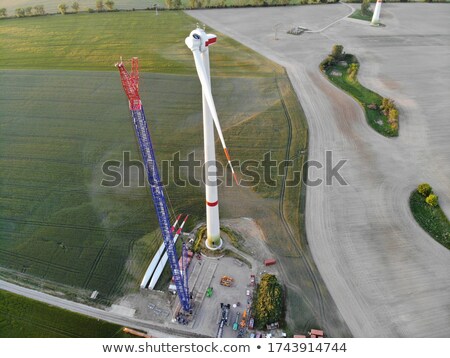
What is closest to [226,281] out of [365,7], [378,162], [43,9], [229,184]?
[229,184]

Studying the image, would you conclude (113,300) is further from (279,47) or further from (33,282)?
(279,47)

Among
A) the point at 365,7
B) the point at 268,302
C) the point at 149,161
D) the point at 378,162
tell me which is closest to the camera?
the point at 149,161

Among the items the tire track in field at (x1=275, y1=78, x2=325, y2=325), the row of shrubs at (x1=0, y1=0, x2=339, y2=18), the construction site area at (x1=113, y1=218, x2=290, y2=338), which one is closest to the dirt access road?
the tire track in field at (x1=275, y1=78, x2=325, y2=325)

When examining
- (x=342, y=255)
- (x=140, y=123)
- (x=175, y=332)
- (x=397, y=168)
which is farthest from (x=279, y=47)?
(x=175, y=332)

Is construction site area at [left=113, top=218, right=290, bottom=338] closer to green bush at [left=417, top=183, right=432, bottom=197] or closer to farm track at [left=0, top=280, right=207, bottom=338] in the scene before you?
farm track at [left=0, top=280, right=207, bottom=338]

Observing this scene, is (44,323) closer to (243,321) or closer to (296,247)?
(243,321)

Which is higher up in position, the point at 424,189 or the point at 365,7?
the point at 365,7
